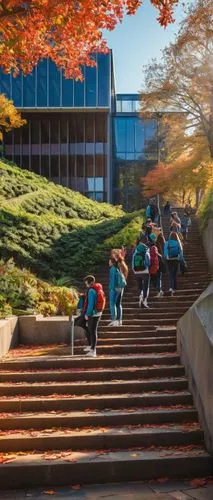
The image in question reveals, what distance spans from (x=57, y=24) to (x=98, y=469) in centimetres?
543

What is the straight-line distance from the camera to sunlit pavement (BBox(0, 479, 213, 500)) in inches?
217

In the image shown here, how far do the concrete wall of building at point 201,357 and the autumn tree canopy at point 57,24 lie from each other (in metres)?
3.70

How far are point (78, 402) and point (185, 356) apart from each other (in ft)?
6.18

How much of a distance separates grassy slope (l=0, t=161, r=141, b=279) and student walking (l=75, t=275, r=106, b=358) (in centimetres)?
782

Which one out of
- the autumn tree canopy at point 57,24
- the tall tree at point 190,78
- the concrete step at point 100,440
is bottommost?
the concrete step at point 100,440

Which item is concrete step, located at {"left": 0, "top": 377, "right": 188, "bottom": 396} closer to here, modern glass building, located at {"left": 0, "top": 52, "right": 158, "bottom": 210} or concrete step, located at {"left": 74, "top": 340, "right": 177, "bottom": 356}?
concrete step, located at {"left": 74, "top": 340, "right": 177, "bottom": 356}

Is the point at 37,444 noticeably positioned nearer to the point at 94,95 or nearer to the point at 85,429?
the point at 85,429

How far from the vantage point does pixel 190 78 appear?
28.5m

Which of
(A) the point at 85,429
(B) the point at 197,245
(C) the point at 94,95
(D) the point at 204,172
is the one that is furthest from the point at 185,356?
(C) the point at 94,95

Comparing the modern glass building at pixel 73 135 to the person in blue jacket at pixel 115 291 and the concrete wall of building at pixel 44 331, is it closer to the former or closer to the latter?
the person in blue jacket at pixel 115 291

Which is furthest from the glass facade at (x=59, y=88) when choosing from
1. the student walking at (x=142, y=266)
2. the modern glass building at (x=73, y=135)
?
the student walking at (x=142, y=266)

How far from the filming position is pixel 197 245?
21.1 m

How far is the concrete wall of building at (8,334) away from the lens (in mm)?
10266

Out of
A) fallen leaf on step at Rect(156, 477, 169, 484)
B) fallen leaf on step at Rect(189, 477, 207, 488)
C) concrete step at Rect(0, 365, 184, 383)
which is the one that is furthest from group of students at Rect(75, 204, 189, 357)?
fallen leaf on step at Rect(189, 477, 207, 488)
